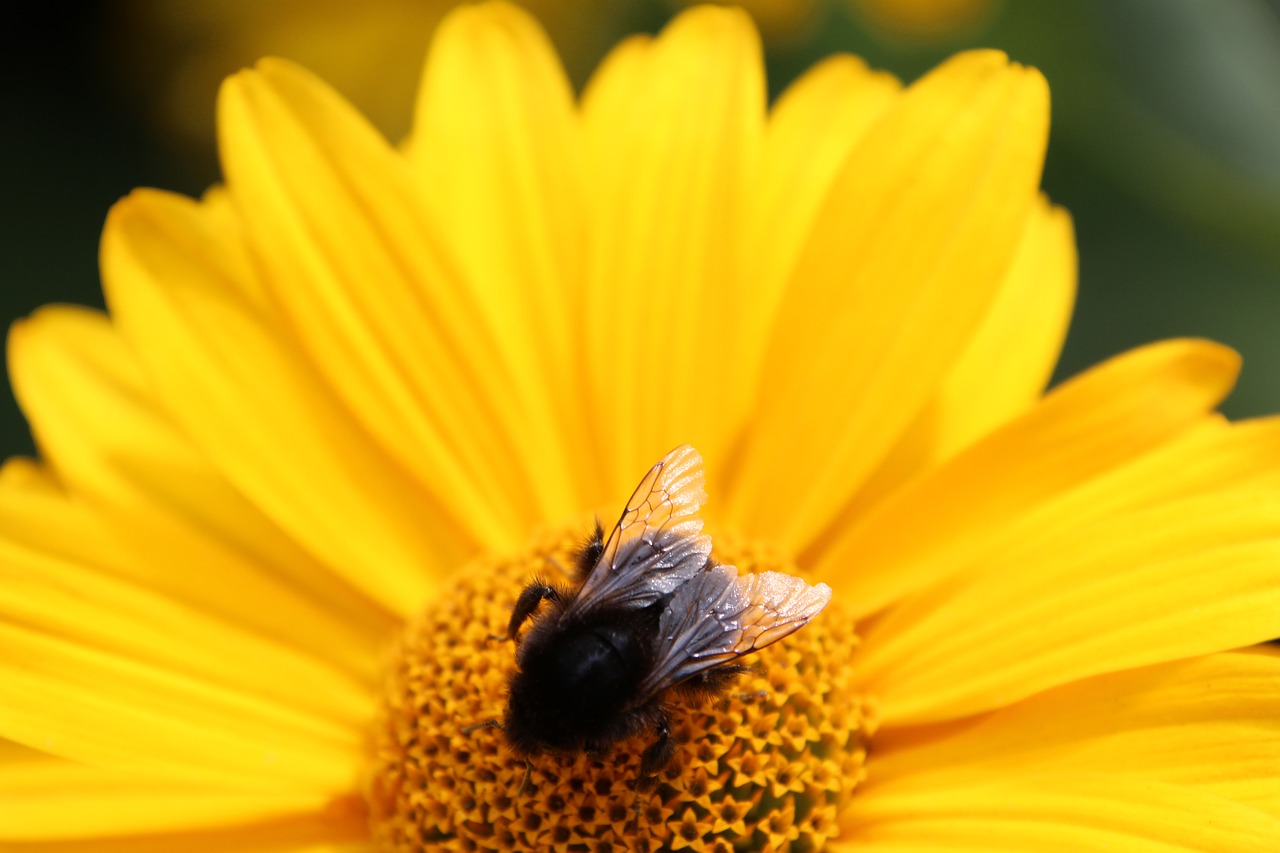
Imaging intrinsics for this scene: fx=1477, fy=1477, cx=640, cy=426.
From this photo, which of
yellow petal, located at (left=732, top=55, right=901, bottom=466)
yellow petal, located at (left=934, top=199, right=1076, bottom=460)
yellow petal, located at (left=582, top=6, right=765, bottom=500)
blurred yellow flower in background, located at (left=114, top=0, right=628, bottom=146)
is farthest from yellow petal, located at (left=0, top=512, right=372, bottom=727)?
blurred yellow flower in background, located at (left=114, top=0, right=628, bottom=146)

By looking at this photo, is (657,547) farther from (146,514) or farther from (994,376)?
(146,514)

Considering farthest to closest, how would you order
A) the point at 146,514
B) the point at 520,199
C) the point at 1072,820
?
the point at 520,199 < the point at 146,514 < the point at 1072,820

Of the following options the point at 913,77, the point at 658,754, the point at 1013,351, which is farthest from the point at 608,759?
the point at 913,77

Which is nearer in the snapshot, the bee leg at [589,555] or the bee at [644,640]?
the bee at [644,640]

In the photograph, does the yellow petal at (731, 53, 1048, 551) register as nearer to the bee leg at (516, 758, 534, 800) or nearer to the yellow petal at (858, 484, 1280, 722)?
the yellow petal at (858, 484, 1280, 722)

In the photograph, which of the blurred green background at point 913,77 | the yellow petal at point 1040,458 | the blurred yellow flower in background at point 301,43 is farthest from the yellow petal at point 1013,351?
the blurred yellow flower in background at point 301,43

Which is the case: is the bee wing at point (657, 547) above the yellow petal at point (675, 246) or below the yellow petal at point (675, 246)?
below

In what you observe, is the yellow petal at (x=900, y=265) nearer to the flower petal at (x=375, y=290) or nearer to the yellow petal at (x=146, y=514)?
the flower petal at (x=375, y=290)
